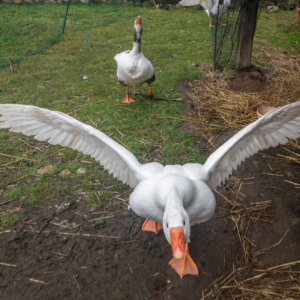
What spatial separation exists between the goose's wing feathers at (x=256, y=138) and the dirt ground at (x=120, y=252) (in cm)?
57

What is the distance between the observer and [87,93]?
16.5 ft

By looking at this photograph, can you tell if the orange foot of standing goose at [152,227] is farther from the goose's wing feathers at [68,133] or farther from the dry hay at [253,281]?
the dry hay at [253,281]

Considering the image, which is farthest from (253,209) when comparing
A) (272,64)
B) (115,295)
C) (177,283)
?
(272,64)

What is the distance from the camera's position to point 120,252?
231cm

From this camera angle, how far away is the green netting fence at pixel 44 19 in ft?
24.4

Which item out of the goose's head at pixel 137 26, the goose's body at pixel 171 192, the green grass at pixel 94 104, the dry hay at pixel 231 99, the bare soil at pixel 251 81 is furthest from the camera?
the bare soil at pixel 251 81

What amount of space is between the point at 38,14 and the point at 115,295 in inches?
465

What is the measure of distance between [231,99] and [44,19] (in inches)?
351

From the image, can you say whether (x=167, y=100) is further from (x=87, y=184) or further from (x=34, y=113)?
(x=34, y=113)

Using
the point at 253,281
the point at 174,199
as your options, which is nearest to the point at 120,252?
the point at 174,199

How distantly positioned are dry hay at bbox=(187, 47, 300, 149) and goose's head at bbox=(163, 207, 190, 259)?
2.29 m

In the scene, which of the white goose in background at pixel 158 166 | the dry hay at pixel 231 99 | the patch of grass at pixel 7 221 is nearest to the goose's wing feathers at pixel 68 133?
the white goose in background at pixel 158 166

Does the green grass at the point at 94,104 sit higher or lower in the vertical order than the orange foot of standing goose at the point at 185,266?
higher

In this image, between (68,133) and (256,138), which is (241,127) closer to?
(256,138)
